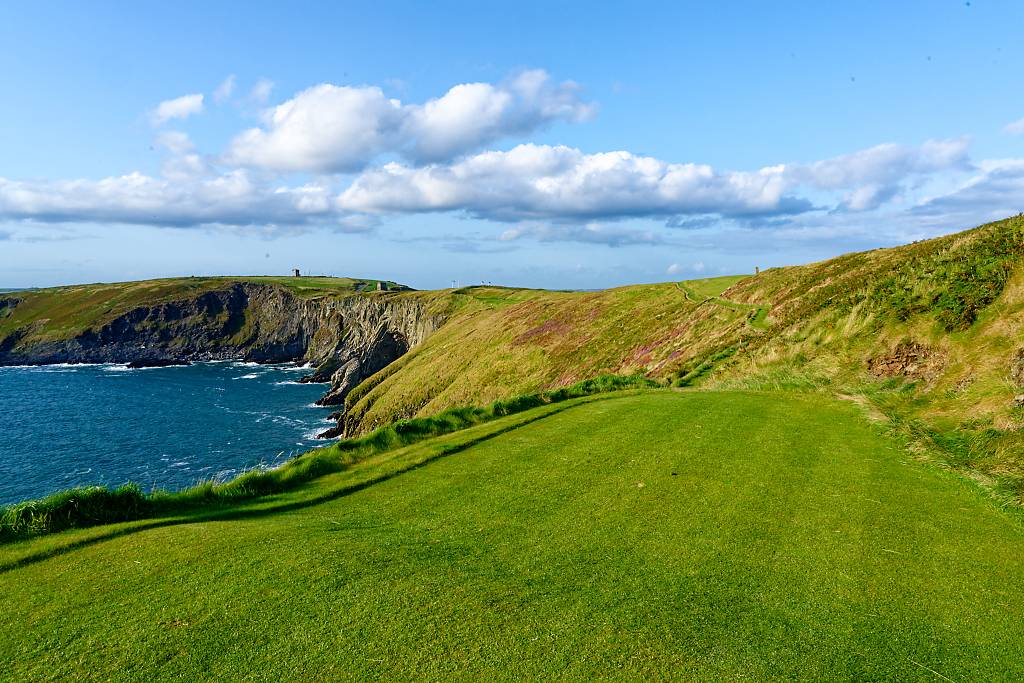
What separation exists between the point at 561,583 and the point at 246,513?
29.8ft

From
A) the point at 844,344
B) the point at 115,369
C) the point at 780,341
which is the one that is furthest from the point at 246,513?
the point at 115,369

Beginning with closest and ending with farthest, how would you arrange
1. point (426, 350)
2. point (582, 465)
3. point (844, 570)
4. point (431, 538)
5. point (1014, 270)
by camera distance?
point (844, 570) → point (431, 538) → point (582, 465) → point (1014, 270) → point (426, 350)

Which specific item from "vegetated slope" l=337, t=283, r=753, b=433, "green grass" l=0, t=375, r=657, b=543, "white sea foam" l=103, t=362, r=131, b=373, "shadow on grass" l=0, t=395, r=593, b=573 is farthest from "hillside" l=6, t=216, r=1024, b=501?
"white sea foam" l=103, t=362, r=131, b=373

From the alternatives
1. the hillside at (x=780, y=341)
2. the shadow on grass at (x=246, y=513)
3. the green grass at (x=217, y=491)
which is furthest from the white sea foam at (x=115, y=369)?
the shadow on grass at (x=246, y=513)

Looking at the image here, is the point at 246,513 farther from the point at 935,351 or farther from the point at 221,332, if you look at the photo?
the point at 221,332

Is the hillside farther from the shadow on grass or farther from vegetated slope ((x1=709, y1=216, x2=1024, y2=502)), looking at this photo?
the shadow on grass

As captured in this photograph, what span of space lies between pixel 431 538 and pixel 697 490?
6632 mm

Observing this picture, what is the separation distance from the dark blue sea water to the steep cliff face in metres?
24.8

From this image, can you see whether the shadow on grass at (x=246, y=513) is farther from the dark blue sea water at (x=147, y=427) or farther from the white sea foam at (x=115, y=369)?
the white sea foam at (x=115, y=369)

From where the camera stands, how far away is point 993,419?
1664 cm

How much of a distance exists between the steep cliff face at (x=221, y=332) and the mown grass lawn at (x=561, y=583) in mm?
135457

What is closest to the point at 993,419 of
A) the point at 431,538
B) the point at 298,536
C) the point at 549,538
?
the point at 549,538

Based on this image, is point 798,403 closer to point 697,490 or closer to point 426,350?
point 697,490

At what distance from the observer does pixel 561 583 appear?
9.20m
